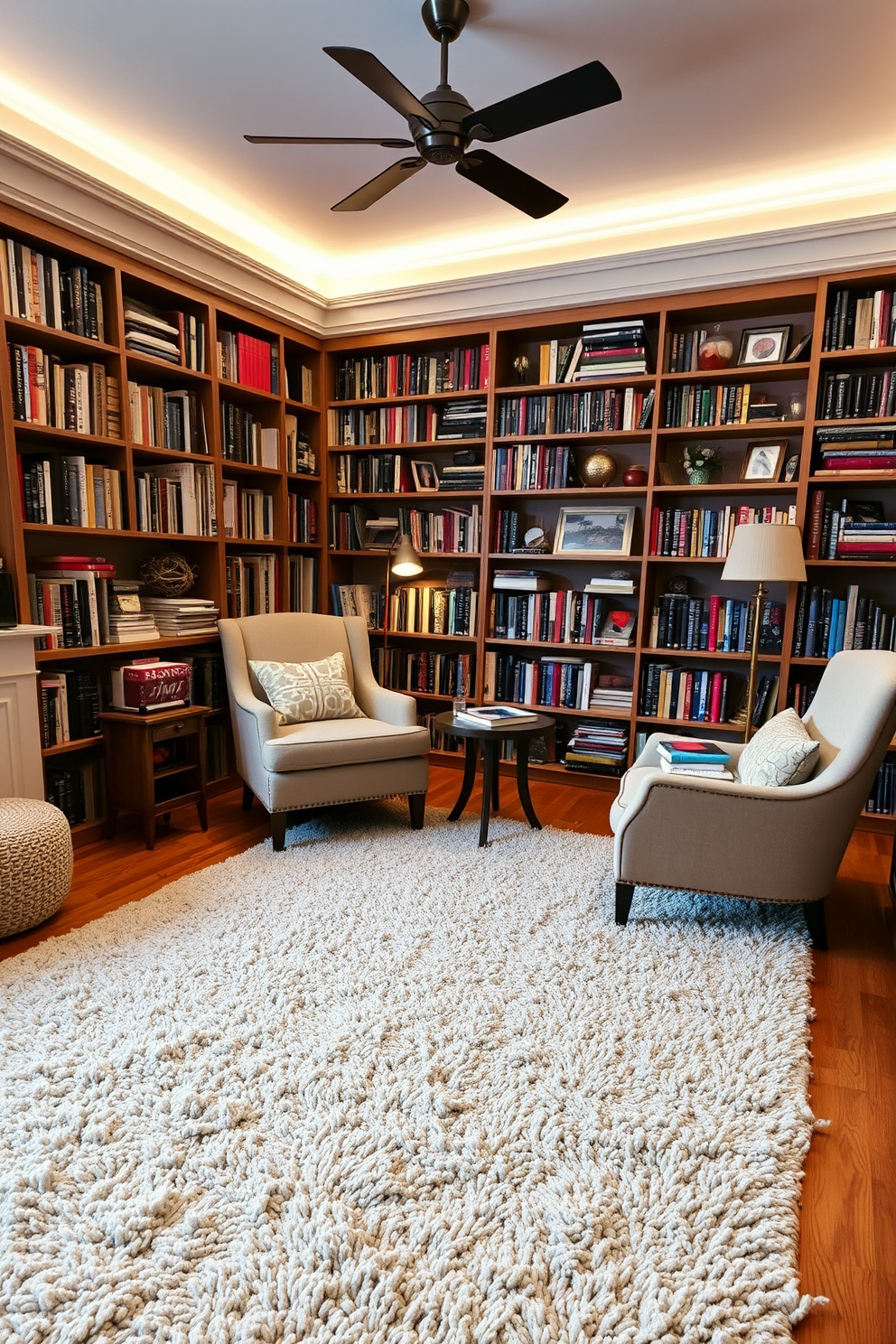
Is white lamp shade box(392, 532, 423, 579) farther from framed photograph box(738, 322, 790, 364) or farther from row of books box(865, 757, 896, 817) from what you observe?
row of books box(865, 757, 896, 817)

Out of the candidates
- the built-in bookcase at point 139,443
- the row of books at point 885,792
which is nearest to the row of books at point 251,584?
the built-in bookcase at point 139,443

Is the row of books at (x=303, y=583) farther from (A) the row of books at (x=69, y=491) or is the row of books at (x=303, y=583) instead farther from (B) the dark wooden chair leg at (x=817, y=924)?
(B) the dark wooden chair leg at (x=817, y=924)

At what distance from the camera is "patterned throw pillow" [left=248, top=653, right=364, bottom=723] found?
3.28 meters

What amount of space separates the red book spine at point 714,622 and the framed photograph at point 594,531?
0.49m

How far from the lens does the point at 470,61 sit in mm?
2365

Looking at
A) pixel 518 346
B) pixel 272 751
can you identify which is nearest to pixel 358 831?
pixel 272 751

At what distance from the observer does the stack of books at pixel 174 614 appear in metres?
3.42

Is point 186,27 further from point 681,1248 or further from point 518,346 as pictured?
point 681,1248

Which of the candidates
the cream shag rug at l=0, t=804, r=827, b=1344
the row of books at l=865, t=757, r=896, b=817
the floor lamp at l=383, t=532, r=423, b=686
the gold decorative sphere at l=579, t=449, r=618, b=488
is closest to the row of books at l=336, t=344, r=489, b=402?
the gold decorative sphere at l=579, t=449, r=618, b=488

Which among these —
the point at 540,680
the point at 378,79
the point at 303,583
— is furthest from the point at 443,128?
the point at 303,583

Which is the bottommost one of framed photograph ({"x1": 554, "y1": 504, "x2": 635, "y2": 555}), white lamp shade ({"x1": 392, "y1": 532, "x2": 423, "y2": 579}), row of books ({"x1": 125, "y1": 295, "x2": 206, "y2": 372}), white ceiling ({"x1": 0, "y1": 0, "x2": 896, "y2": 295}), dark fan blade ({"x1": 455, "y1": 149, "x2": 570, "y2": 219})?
white lamp shade ({"x1": 392, "y1": 532, "x2": 423, "y2": 579})

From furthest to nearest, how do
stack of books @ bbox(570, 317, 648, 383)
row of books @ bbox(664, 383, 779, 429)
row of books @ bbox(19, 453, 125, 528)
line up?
1. stack of books @ bbox(570, 317, 648, 383)
2. row of books @ bbox(664, 383, 779, 429)
3. row of books @ bbox(19, 453, 125, 528)

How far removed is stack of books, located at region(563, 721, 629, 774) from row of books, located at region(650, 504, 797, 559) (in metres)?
0.94

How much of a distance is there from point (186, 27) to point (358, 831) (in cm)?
283
